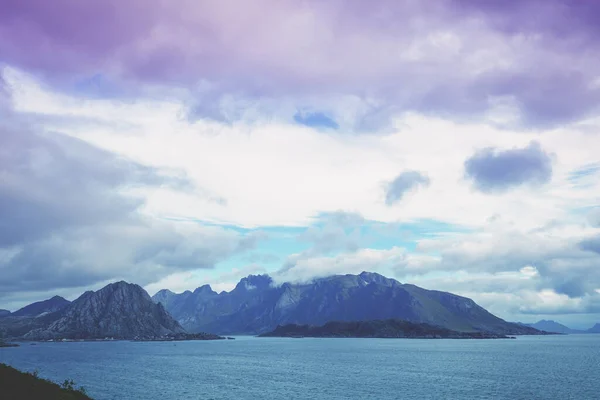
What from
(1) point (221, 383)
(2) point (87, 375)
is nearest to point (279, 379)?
(1) point (221, 383)

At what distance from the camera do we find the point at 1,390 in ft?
257

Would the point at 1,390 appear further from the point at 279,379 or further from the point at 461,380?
the point at 461,380

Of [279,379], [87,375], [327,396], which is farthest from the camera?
[87,375]

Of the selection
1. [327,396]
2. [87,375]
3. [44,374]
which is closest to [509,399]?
[327,396]

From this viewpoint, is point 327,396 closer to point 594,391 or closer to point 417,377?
point 417,377

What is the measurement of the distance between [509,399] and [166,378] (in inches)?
4816

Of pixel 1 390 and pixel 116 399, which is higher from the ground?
pixel 1 390

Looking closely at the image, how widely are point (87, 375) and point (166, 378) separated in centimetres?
3546

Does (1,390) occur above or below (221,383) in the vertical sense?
above

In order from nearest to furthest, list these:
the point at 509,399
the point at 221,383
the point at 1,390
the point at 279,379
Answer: the point at 1,390 < the point at 509,399 < the point at 221,383 < the point at 279,379

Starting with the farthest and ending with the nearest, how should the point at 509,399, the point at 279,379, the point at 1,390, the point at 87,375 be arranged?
1. the point at 87,375
2. the point at 279,379
3. the point at 509,399
4. the point at 1,390

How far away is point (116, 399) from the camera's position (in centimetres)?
13262

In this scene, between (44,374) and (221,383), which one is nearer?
(221,383)

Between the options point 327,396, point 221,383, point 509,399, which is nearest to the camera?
point 509,399
